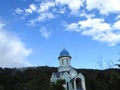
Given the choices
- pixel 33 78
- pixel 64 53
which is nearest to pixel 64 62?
pixel 64 53

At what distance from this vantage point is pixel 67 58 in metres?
53.8

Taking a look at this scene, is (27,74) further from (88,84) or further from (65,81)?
(65,81)

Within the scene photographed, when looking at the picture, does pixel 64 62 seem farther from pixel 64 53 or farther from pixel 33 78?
pixel 33 78

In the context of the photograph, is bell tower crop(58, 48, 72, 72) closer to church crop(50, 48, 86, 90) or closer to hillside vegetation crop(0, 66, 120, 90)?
church crop(50, 48, 86, 90)

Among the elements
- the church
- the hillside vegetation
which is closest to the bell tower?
the church

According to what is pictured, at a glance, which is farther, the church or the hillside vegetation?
the hillside vegetation

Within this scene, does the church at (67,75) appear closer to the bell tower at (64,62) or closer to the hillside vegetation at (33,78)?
the bell tower at (64,62)

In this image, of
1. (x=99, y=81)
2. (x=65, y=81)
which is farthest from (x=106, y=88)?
(x=65, y=81)

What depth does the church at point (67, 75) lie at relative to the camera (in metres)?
52.3

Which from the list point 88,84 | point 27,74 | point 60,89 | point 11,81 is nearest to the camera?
point 60,89

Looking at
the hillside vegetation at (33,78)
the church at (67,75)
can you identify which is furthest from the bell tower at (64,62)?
the hillside vegetation at (33,78)

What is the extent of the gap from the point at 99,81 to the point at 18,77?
30184 mm

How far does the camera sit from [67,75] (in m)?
52.6

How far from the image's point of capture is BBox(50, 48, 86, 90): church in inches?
2058
